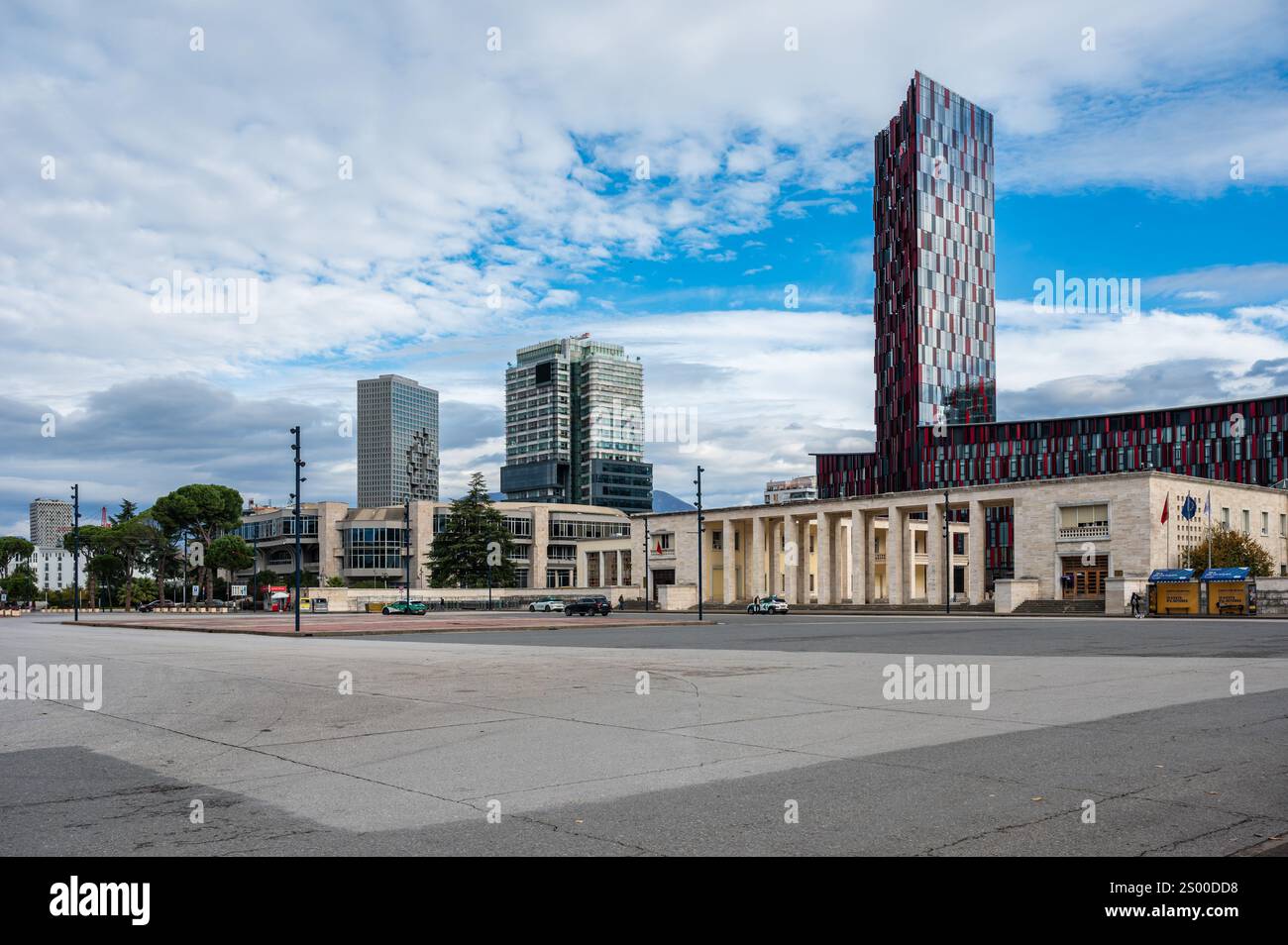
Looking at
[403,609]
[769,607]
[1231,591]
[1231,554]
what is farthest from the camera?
[403,609]

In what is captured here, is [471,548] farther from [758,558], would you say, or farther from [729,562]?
[758,558]

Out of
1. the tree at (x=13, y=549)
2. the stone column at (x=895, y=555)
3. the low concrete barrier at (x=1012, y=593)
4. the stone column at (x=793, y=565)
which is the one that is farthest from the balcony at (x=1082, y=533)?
the tree at (x=13, y=549)

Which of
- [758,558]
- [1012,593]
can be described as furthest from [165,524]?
[1012,593]

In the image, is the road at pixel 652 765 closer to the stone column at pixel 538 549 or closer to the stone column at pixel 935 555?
the stone column at pixel 935 555

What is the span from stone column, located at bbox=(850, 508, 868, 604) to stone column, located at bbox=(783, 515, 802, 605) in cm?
649

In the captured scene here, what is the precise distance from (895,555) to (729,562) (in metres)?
22.2

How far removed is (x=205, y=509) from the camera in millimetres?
121000

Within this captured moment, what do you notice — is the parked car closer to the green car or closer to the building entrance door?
the building entrance door

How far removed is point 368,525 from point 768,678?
12977 cm

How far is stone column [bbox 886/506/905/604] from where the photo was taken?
89938 mm

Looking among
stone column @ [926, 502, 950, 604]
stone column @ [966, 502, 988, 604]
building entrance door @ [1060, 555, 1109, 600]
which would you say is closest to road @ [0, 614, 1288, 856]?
building entrance door @ [1060, 555, 1109, 600]

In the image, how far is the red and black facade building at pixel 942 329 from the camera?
137750 mm
